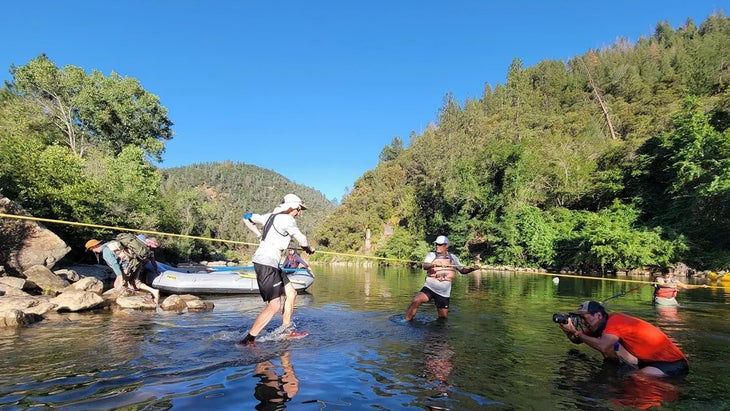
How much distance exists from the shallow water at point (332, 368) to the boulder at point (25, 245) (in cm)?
758

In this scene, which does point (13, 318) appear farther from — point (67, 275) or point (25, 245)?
point (25, 245)

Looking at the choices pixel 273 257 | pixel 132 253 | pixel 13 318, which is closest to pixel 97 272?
pixel 132 253

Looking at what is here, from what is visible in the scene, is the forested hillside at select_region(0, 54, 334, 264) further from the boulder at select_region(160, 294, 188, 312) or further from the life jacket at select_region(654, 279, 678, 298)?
the life jacket at select_region(654, 279, 678, 298)

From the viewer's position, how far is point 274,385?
14.7 feet

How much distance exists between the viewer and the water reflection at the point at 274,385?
396 cm

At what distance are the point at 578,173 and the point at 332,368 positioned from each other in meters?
51.5

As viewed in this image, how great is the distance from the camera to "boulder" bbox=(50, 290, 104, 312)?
9195 mm

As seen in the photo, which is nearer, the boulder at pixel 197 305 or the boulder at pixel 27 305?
the boulder at pixel 27 305

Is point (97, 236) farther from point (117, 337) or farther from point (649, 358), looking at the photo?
point (649, 358)

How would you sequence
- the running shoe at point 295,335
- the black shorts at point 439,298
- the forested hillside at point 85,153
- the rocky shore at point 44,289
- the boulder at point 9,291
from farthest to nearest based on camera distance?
the forested hillside at point 85,153, the boulder at point 9,291, the black shorts at point 439,298, the rocky shore at point 44,289, the running shoe at point 295,335

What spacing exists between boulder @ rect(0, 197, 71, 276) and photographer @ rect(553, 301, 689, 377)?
16.5 metres

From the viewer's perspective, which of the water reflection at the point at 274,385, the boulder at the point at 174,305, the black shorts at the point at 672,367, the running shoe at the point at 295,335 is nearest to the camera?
the water reflection at the point at 274,385

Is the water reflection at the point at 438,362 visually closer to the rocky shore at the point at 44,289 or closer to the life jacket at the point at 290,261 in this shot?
the rocky shore at the point at 44,289

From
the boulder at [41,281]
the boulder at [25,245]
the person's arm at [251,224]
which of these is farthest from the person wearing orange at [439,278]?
the boulder at [25,245]
